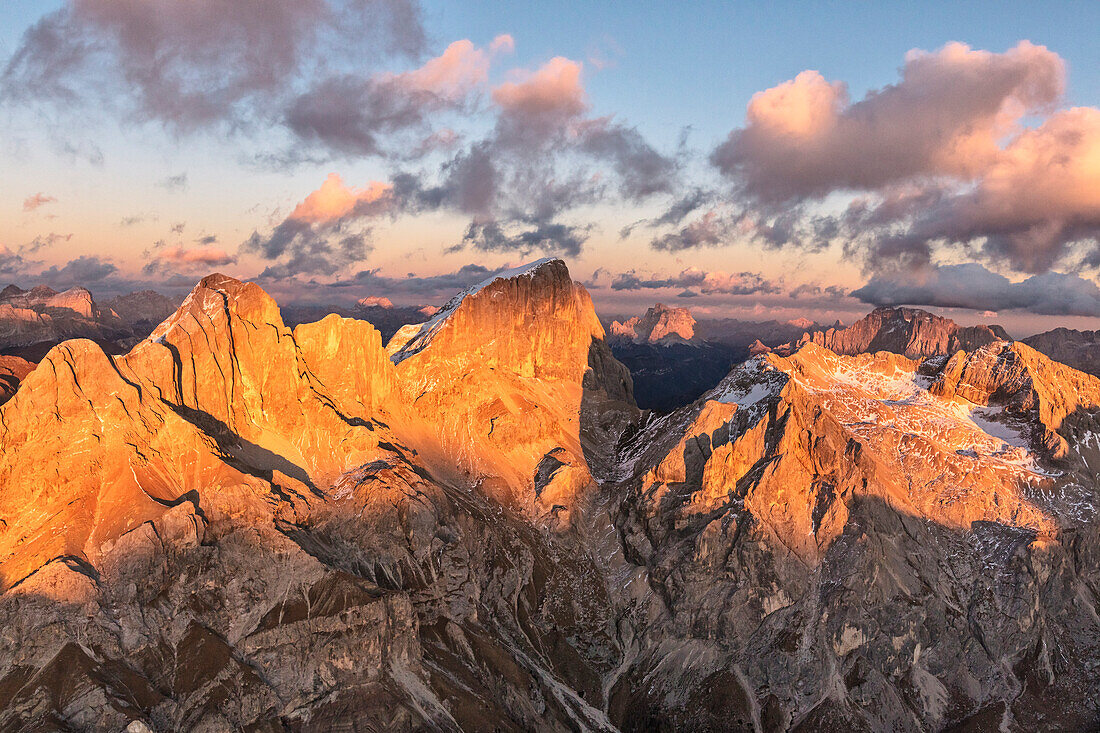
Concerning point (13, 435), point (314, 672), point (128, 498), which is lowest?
point (314, 672)

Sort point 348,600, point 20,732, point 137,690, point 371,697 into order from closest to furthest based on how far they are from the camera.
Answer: point 20,732
point 137,690
point 371,697
point 348,600

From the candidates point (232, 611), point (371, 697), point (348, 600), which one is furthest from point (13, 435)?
point (371, 697)

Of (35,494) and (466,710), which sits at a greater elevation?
(35,494)

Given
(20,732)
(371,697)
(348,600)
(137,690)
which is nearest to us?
(20,732)

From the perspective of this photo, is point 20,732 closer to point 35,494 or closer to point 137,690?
point 137,690

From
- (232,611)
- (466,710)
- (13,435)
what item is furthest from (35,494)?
(466,710)

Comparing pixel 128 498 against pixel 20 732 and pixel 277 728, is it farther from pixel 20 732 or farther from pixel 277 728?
pixel 277 728

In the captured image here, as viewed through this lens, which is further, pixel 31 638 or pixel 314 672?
pixel 314 672

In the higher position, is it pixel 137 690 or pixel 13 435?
pixel 13 435

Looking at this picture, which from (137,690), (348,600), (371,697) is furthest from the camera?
(348,600)
